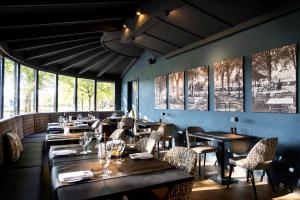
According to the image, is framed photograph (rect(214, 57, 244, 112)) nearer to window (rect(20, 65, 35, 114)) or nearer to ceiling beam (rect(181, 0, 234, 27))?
ceiling beam (rect(181, 0, 234, 27))

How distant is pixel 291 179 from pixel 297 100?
125cm

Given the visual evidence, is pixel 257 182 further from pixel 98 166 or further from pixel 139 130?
pixel 139 130

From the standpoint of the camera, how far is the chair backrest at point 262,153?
3.23 m

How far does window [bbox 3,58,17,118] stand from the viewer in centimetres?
570

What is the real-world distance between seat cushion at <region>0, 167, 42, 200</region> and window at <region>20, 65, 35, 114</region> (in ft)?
15.1

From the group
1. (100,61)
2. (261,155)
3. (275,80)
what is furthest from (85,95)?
(261,155)

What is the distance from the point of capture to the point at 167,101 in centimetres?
730

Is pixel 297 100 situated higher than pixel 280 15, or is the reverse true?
pixel 280 15

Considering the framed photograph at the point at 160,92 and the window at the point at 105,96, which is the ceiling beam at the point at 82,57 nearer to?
the window at the point at 105,96

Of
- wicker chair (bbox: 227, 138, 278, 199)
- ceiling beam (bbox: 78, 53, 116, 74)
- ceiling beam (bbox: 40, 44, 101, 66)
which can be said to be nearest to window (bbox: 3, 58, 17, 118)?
ceiling beam (bbox: 40, 44, 101, 66)

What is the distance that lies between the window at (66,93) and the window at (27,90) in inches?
59.9

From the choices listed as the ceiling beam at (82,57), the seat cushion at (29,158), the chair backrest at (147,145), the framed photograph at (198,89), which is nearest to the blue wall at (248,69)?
the framed photograph at (198,89)

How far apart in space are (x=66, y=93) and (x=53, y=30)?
210 inches

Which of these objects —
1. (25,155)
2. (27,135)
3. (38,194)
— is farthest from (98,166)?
(27,135)
